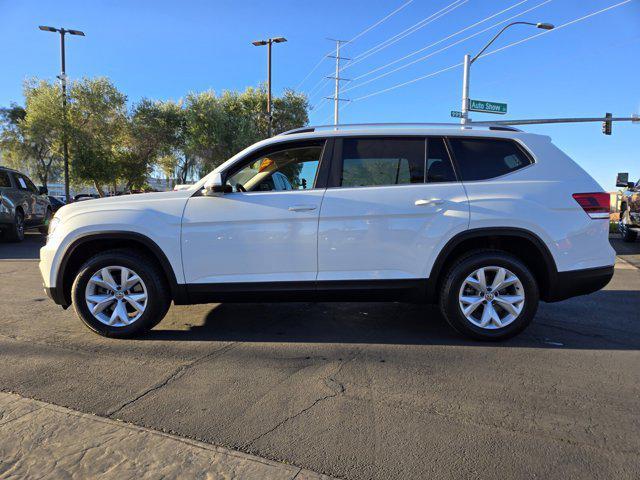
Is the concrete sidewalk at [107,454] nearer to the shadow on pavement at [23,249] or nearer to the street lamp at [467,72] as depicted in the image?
the shadow on pavement at [23,249]

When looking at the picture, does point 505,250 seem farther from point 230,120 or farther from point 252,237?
point 230,120

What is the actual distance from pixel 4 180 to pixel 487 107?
17934 millimetres

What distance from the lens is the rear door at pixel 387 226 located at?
3.96 metres

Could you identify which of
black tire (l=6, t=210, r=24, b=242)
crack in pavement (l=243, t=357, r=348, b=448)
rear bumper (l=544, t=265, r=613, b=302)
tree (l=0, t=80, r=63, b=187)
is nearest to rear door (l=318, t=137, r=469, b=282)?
crack in pavement (l=243, t=357, r=348, b=448)

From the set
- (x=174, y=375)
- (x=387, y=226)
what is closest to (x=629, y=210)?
(x=387, y=226)

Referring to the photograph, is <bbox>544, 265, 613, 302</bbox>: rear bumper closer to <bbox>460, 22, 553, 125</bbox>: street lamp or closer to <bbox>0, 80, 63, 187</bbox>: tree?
<bbox>460, 22, 553, 125</bbox>: street lamp

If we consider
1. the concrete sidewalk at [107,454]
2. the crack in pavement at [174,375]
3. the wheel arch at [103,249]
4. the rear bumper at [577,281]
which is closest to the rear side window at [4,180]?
the wheel arch at [103,249]

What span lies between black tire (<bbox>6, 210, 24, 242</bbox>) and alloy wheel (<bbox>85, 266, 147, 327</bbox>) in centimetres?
950

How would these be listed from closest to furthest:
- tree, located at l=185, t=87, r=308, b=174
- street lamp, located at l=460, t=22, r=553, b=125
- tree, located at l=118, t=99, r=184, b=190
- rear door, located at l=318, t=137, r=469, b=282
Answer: rear door, located at l=318, t=137, r=469, b=282, street lamp, located at l=460, t=22, r=553, b=125, tree, located at l=118, t=99, r=184, b=190, tree, located at l=185, t=87, r=308, b=174

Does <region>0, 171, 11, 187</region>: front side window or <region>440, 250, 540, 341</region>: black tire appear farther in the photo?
<region>0, 171, 11, 187</region>: front side window

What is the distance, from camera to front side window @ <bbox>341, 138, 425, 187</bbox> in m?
4.11

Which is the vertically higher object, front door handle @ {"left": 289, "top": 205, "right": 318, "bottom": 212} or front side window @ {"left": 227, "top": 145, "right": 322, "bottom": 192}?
front side window @ {"left": 227, "top": 145, "right": 322, "bottom": 192}

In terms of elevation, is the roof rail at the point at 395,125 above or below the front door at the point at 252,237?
above

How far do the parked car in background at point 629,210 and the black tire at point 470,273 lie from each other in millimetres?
8678
